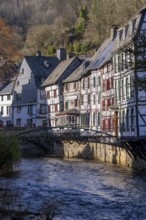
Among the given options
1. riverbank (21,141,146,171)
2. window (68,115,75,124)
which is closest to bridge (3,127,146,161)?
riverbank (21,141,146,171)

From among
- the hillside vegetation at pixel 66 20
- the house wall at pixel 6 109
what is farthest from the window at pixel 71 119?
the house wall at pixel 6 109

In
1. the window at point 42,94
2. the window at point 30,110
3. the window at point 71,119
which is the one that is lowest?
the window at point 71,119

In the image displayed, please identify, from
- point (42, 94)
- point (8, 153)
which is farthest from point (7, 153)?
point (42, 94)

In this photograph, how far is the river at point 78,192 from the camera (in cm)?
2391

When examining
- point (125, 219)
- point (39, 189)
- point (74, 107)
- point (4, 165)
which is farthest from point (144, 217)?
point (74, 107)

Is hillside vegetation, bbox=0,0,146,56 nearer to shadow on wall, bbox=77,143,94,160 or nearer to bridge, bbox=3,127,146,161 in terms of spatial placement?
bridge, bbox=3,127,146,161

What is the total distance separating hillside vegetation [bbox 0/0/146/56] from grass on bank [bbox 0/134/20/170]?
25096 mm

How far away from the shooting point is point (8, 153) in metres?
37.1

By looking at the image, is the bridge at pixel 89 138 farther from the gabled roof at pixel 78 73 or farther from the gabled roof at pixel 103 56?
the gabled roof at pixel 78 73

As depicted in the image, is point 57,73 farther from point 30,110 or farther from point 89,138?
point 89,138

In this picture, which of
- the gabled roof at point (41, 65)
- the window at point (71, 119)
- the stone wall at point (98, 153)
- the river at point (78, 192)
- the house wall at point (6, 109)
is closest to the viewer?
the river at point (78, 192)

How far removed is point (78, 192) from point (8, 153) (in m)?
8.22

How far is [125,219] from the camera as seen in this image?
2248 cm

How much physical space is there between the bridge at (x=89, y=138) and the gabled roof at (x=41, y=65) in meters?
18.9
